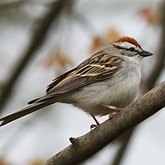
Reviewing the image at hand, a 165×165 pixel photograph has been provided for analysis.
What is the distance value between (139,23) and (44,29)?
1.54m

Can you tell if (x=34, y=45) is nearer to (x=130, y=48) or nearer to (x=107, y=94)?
(x=130, y=48)

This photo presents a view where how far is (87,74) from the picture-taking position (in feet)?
20.8

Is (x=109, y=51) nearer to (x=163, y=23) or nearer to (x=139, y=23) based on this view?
(x=163, y=23)


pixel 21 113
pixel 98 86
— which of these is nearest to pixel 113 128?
pixel 21 113

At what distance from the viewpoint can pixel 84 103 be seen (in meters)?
5.95

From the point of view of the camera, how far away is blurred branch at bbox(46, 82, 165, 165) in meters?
4.46

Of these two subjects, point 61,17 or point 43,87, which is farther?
point 43,87

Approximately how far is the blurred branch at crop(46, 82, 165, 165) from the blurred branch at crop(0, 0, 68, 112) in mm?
2386

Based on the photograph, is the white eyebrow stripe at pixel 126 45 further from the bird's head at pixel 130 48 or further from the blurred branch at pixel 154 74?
the blurred branch at pixel 154 74

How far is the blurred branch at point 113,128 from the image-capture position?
446 centimetres

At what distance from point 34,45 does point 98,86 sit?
153 centimetres

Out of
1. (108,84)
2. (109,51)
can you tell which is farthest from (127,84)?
(109,51)

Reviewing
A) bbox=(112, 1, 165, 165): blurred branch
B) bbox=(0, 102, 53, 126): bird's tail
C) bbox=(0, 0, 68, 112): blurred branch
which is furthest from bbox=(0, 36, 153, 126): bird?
bbox=(0, 0, 68, 112): blurred branch

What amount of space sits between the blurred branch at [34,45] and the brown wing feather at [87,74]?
34.4 inches
